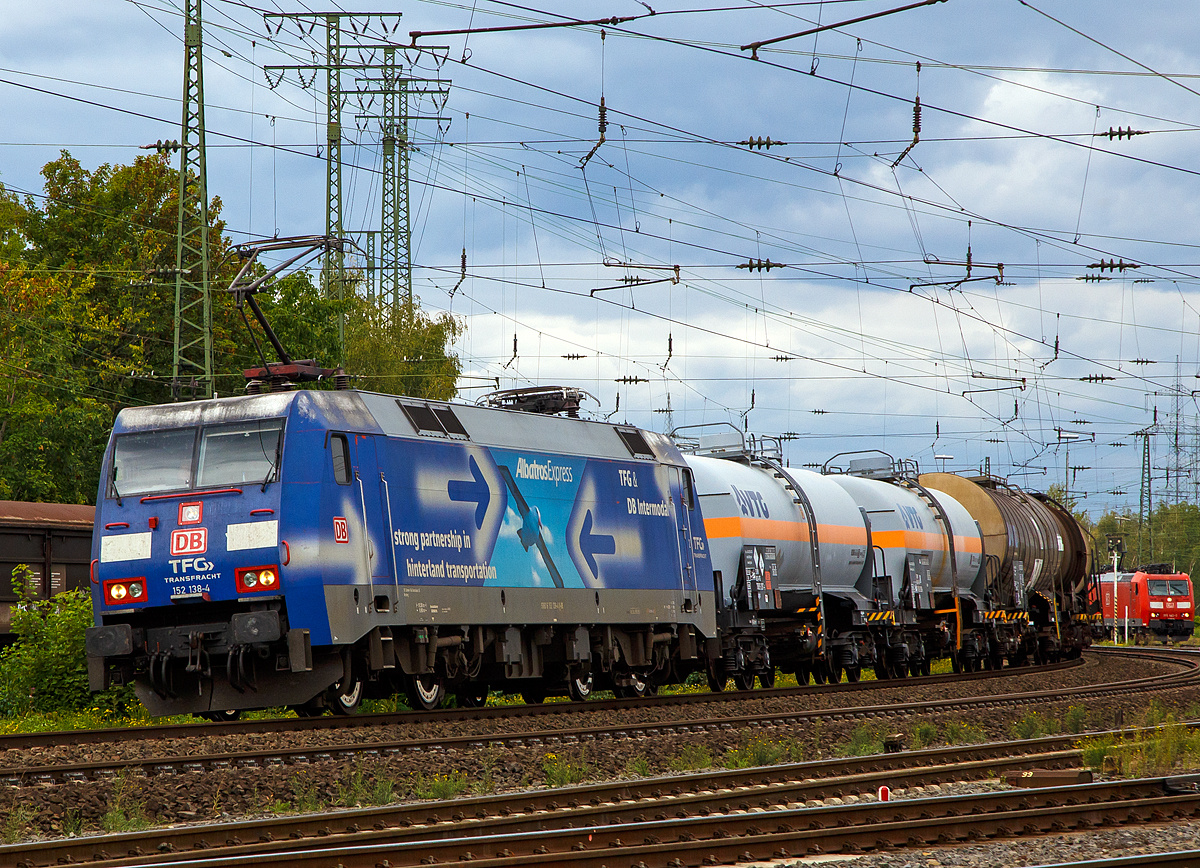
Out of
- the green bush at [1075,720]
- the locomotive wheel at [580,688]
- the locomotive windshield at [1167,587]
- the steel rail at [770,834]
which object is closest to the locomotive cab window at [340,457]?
the locomotive wheel at [580,688]

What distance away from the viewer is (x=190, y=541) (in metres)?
14.6

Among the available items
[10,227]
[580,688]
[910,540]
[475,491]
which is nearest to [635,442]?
[580,688]

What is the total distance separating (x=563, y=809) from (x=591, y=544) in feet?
27.4

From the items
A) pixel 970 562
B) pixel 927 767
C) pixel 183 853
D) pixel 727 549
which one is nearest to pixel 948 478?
pixel 970 562

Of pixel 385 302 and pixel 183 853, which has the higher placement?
pixel 385 302

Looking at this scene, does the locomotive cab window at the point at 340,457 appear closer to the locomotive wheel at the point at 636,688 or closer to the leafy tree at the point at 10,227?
the locomotive wheel at the point at 636,688

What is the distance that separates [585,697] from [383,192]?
102ft

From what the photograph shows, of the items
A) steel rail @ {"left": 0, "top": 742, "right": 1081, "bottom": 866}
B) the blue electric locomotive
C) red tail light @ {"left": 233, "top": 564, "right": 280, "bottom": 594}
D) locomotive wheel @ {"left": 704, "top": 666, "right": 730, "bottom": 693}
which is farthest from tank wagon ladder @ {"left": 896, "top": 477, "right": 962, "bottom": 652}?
red tail light @ {"left": 233, "top": 564, "right": 280, "bottom": 594}

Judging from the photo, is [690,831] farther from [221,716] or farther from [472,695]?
[472,695]

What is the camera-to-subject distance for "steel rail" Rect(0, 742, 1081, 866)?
8703mm

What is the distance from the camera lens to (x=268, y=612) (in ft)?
46.3

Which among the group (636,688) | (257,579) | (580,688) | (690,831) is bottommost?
(636,688)

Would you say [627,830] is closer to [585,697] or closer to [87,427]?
[585,697]

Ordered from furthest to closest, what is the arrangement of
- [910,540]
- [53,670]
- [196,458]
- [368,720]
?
[910,540] < [53,670] < [368,720] < [196,458]
